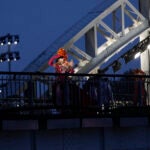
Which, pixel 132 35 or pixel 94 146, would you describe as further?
pixel 132 35

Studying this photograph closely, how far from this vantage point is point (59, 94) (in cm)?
1838

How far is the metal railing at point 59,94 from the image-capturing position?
698 inches

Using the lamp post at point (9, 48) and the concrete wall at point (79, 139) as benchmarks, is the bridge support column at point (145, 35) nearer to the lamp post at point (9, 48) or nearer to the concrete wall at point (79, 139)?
the lamp post at point (9, 48)

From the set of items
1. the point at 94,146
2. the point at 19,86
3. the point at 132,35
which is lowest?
the point at 94,146

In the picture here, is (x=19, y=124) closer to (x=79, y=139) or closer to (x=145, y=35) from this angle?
(x=79, y=139)

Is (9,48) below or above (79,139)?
above

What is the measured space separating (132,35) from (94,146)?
19998 mm

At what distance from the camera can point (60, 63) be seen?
21891mm

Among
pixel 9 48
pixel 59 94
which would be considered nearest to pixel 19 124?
pixel 59 94

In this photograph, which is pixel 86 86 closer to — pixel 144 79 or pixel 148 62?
pixel 144 79

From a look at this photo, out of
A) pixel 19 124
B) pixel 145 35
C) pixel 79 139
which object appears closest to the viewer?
pixel 19 124

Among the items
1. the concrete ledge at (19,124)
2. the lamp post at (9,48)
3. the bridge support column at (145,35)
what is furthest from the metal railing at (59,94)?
the lamp post at (9,48)

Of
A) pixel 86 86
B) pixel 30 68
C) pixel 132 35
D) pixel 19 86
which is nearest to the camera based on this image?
pixel 19 86

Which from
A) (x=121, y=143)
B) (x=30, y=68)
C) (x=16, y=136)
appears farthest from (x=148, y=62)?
(x=16, y=136)
